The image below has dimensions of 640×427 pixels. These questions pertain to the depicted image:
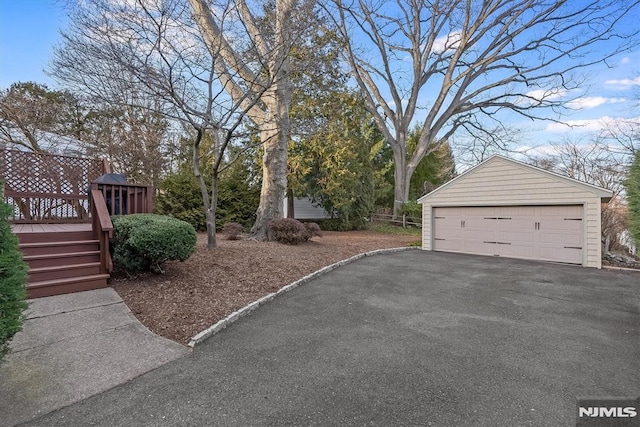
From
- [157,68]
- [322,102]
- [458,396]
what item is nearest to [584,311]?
[458,396]

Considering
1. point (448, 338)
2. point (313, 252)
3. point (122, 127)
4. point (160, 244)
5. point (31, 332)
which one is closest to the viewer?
point (31, 332)

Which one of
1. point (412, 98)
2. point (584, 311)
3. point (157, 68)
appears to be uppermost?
point (412, 98)

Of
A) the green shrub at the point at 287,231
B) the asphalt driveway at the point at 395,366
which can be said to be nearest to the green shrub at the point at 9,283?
the asphalt driveway at the point at 395,366

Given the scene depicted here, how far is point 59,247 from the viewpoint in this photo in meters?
4.70

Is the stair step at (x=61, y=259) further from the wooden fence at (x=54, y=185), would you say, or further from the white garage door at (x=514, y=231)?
the white garage door at (x=514, y=231)

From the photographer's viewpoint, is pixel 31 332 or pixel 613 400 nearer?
pixel 613 400

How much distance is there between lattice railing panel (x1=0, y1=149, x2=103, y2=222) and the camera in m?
6.67

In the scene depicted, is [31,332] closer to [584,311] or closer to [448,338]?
[448,338]

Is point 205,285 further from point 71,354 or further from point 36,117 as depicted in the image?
point 36,117

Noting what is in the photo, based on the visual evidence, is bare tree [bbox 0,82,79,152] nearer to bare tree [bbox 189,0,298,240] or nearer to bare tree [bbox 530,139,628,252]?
bare tree [bbox 189,0,298,240]

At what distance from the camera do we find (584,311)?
4.71 metres

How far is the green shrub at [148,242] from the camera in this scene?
14.9 ft

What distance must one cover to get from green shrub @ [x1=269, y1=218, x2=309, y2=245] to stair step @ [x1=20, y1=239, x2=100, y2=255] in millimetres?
5015

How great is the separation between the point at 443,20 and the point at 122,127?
17.7 m
